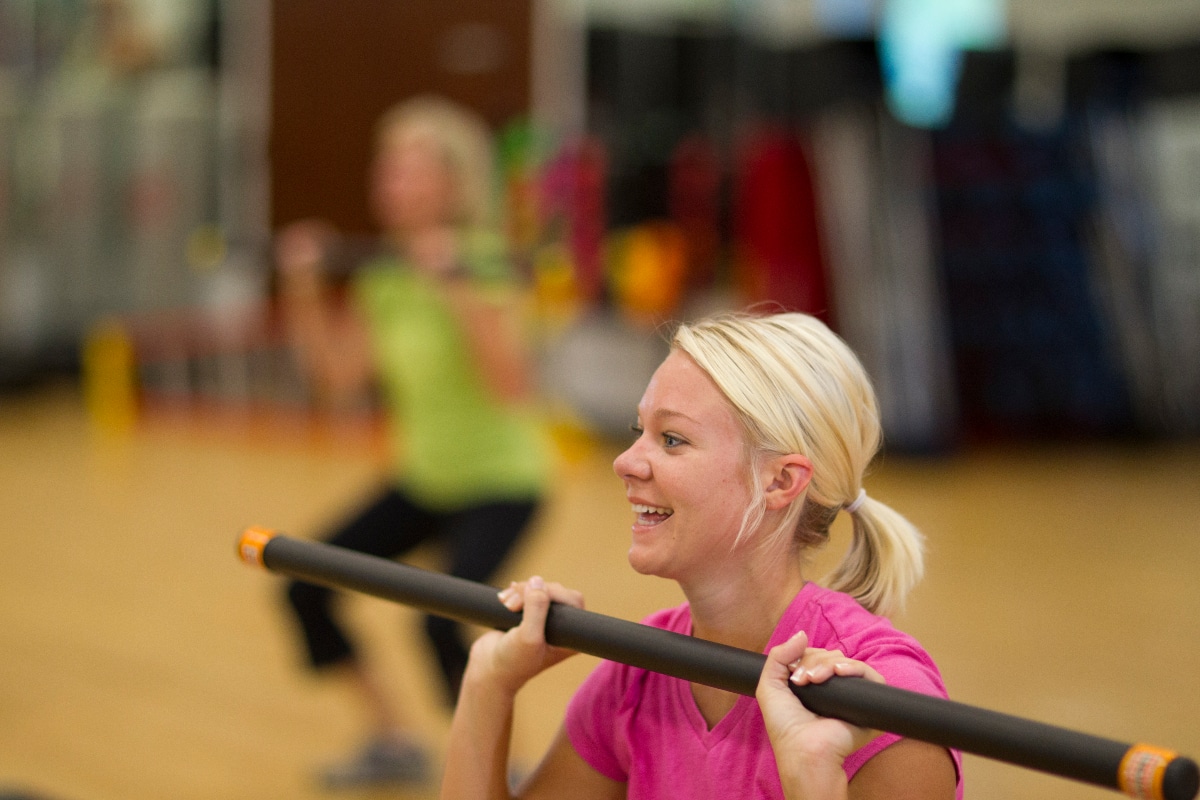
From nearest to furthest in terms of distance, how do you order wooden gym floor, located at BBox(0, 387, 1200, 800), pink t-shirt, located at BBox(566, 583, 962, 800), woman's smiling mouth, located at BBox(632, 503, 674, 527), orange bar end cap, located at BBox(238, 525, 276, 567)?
pink t-shirt, located at BBox(566, 583, 962, 800) < woman's smiling mouth, located at BBox(632, 503, 674, 527) < orange bar end cap, located at BBox(238, 525, 276, 567) < wooden gym floor, located at BBox(0, 387, 1200, 800)

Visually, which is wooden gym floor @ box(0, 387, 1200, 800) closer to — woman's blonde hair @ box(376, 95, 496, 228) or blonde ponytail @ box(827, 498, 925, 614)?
blonde ponytail @ box(827, 498, 925, 614)

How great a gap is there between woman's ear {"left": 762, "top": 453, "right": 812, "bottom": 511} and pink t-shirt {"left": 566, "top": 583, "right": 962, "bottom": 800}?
0.33 feet

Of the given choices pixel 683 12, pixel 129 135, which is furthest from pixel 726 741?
pixel 129 135

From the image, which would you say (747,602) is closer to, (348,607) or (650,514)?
(650,514)

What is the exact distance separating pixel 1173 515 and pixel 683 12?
174 inches

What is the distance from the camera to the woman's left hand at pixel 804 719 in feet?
3.47

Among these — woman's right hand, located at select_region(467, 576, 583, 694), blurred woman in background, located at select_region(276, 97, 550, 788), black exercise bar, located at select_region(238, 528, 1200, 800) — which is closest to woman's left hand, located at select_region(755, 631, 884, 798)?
black exercise bar, located at select_region(238, 528, 1200, 800)

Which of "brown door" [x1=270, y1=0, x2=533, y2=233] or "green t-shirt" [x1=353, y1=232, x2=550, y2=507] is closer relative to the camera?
"green t-shirt" [x1=353, y1=232, x2=550, y2=507]

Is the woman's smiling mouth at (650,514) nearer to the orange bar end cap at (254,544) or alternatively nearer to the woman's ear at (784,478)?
the woman's ear at (784,478)

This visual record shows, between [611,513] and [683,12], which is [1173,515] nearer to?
[611,513]

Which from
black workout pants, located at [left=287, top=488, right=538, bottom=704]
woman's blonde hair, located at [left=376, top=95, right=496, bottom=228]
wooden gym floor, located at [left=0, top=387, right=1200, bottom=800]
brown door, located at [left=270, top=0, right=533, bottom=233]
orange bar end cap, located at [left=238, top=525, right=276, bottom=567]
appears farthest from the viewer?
brown door, located at [left=270, top=0, right=533, bottom=233]

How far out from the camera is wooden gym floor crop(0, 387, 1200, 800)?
9.77 ft

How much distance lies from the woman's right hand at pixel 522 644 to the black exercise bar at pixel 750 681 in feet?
0.04

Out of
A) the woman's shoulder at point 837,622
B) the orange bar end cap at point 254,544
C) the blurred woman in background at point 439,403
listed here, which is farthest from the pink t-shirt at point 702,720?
the blurred woman in background at point 439,403
